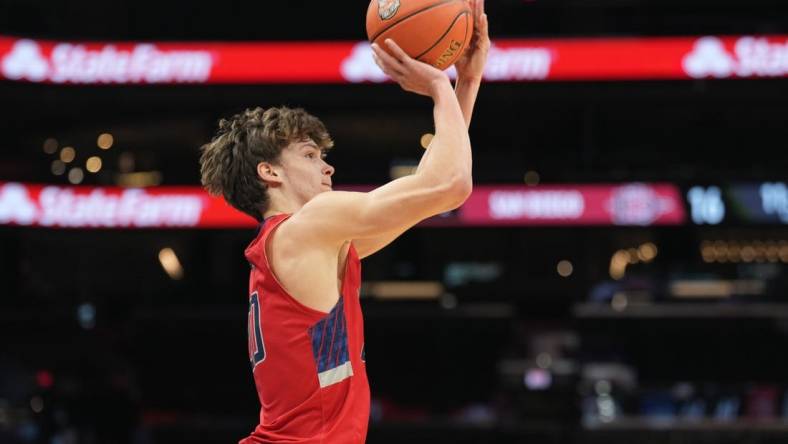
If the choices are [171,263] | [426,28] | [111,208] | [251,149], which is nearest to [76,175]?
[111,208]

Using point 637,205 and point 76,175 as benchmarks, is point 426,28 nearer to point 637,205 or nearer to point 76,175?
point 637,205

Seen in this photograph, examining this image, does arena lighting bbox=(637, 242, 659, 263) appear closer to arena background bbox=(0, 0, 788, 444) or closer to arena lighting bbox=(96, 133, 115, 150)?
arena background bbox=(0, 0, 788, 444)

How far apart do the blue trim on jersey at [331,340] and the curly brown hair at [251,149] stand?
15.0 inches

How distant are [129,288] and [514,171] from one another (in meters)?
5.11

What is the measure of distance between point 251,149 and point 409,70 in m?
0.48

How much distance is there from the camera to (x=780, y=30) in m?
9.21

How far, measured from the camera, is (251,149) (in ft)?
10.1

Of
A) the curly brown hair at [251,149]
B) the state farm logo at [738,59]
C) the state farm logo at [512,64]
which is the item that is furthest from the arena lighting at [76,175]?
the curly brown hair at [251,149]

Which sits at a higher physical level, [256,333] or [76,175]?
[76,175]

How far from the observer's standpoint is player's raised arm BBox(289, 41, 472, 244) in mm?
2857

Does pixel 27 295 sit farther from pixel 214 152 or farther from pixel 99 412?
pixel 214 152

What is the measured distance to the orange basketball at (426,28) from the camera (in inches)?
123

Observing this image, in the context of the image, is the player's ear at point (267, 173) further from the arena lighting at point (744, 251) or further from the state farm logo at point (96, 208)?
the arena lighting at point (744, 251)

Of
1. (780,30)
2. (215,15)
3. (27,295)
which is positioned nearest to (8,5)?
(215,15)
